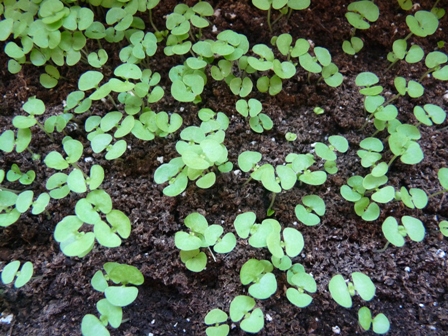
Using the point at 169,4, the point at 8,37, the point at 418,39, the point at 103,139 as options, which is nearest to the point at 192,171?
the point at 103,139

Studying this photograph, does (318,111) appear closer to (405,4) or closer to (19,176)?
(405,4)

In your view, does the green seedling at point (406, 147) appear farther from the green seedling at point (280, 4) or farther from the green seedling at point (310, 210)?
the green seedling at point (280, 4)

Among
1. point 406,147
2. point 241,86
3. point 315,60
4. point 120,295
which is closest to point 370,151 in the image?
point 406,147

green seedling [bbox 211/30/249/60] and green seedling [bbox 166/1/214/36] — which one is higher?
green seedling [bbox 166/1/214/36]

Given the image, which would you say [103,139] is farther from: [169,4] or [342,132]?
[342,132]

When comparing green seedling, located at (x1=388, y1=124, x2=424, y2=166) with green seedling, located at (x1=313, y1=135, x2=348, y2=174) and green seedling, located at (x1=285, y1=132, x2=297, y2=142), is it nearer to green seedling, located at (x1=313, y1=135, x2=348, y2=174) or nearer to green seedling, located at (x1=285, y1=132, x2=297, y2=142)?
green seedling, located at (x1=313, y1=135, x2=348, y2=174)

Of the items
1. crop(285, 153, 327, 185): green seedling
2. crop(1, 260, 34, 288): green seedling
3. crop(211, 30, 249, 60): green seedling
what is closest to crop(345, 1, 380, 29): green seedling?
crop(211, 30, 249, 60): green seedling
